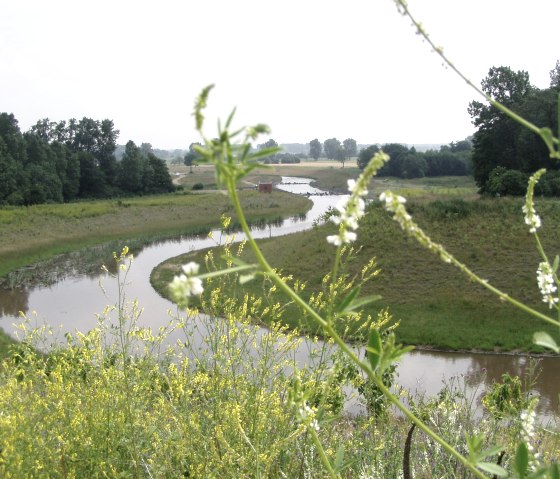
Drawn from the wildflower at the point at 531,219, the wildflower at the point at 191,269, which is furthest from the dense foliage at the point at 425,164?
the wildflower at the point at 191,269

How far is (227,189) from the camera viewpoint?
880 mm

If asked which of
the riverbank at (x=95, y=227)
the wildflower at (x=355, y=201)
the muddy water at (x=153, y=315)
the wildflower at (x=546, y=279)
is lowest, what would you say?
the muddy water at (x=153, y=315)

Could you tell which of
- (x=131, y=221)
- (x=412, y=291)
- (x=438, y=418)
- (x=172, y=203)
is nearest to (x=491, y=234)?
(x=412, y=291)

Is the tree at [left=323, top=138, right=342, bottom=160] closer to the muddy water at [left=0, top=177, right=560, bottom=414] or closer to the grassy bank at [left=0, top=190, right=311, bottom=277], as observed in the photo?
the grassy bank at [left=0, top=190, right=311, bottom=277]

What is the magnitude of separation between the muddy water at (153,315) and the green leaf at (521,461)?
3830 mm

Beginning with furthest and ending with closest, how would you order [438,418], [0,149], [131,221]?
[0,149] → [131,221] → [438,418]

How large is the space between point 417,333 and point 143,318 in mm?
8206

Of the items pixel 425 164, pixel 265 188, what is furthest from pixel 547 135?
pixel 425 164

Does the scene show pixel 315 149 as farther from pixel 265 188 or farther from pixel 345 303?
pixel 345 303

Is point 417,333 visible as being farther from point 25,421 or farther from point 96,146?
point 96,146

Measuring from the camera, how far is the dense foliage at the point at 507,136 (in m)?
30.5

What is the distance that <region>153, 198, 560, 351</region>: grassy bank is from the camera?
49.4 ft

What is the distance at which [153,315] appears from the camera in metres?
17.1

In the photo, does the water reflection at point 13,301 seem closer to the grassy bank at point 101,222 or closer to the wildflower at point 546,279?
the grassy bank at point 101,222
